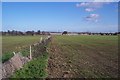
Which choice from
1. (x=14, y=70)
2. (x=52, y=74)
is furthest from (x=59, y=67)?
(x=14, y=70)

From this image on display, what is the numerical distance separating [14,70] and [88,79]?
3661mm

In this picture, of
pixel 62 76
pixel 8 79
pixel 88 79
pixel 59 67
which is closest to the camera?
pixel 8 79

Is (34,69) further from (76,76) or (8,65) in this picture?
(76,76)

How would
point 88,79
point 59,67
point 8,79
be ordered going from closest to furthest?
point 8,79, point 88,79, point 59,67

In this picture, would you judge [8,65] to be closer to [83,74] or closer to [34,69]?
[34,69]

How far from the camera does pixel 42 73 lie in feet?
40.9

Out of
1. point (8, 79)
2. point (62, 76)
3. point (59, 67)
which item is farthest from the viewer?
point (59, 67)

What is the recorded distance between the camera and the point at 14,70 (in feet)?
41.6

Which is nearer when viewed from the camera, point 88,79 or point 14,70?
point 88,79

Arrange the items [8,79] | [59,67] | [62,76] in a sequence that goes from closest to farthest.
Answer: [8,79] → [62,76] → [59,67]

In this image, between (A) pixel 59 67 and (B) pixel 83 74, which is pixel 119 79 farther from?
(A) pixel 59 67

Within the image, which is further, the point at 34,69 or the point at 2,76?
the point at 34,69

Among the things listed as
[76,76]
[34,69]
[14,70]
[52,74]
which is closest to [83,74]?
[76,76]

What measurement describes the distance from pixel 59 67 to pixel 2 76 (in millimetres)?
5002
